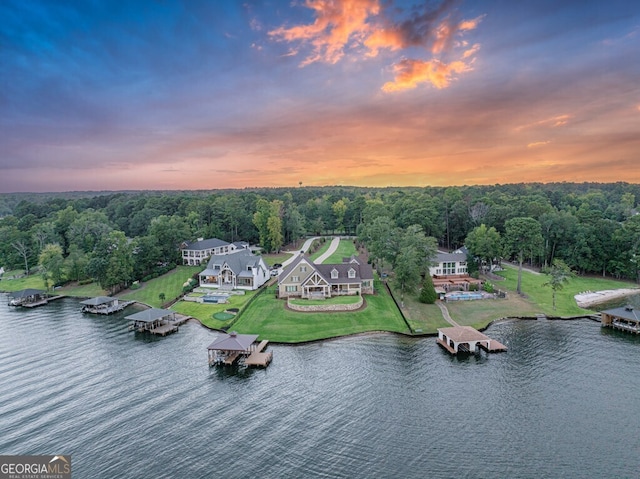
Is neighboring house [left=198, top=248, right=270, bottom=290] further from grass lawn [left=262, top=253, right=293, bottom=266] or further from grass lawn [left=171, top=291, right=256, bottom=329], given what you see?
grass lawn [left=262, top=253, right=293, bottom=266]

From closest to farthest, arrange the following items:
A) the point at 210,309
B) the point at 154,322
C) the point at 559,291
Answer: the point at 154,322, the point at 210,309, the point at 559,291

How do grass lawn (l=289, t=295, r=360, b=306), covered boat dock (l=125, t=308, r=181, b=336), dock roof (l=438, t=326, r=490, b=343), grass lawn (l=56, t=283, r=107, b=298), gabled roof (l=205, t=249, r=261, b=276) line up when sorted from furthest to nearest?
grass lawn (l=56, t=283, r=107, b=298)
gabled roof (l=205, t=249, r=261, b=276)
grass lawn (l=289, t=295, r=360, b=306)
covered boat dock (l=125, t=308, r=181, b=336)
dock roof (l=438, t=326, r=490, b=343)

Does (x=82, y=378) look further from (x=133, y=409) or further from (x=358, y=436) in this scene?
(x=358, y=436)

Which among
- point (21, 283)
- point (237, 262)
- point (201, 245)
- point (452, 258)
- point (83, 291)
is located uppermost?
point (201, 245)

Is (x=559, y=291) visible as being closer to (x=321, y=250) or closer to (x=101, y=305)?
(x=321, y=250)

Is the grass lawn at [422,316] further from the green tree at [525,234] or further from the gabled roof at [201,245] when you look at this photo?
the gabled roof at [201,245]

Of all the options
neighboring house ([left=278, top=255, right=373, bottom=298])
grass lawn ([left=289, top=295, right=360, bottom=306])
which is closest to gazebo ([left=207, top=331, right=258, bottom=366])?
grass lawn ([left=289, top=295, right=360, bottom=306])

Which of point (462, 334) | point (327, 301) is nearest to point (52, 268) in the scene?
point (327, 301)

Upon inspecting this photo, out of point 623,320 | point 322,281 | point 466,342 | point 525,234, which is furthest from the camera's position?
point 525,234
